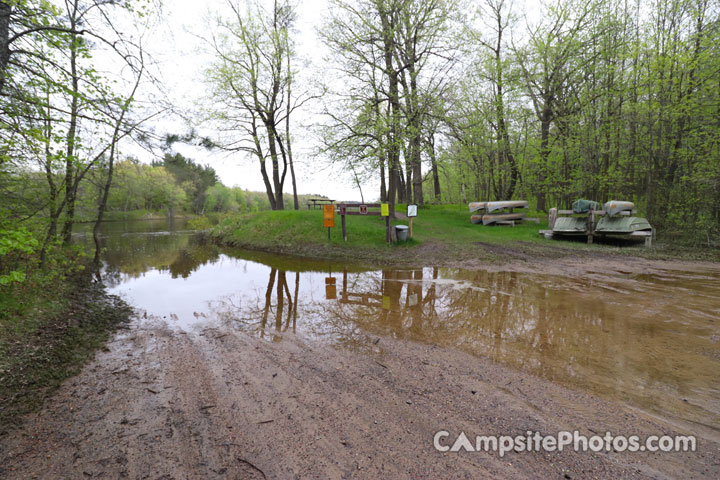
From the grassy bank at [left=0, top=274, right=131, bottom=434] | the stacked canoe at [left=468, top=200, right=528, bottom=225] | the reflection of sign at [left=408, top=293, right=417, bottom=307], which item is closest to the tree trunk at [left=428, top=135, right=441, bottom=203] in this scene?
the stacked canoe at [left=468, top=200, right=528, bottom=225]

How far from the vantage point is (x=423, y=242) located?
11.5 meters

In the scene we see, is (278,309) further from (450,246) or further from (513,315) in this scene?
(450,246)

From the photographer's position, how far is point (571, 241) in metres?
12.0

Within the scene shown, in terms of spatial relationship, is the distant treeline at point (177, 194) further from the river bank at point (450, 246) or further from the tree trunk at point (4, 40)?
the tree trunk at point (4, 40)

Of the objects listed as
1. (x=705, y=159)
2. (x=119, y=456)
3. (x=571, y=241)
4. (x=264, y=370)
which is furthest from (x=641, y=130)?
(x=119, y=456)

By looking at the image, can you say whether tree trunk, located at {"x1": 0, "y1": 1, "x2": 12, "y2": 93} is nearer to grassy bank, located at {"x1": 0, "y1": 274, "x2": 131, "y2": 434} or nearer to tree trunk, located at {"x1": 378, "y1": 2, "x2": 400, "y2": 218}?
grassy bank, located at {"x1": 0, "y1": 274, "x2": 131, "y2": 434}

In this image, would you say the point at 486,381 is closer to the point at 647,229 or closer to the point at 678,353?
the point at 678,353

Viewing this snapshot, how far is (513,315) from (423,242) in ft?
22.4

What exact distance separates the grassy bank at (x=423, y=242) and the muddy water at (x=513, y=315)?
2.03m

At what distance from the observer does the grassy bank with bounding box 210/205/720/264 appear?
9906mm

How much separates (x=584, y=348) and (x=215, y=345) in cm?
475

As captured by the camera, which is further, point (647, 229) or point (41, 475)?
point (647, 229)

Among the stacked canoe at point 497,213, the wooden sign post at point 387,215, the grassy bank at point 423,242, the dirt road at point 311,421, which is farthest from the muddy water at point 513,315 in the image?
the stacked canoe at point 497,213

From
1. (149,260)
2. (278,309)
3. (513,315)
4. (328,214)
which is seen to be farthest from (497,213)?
(149,260)
